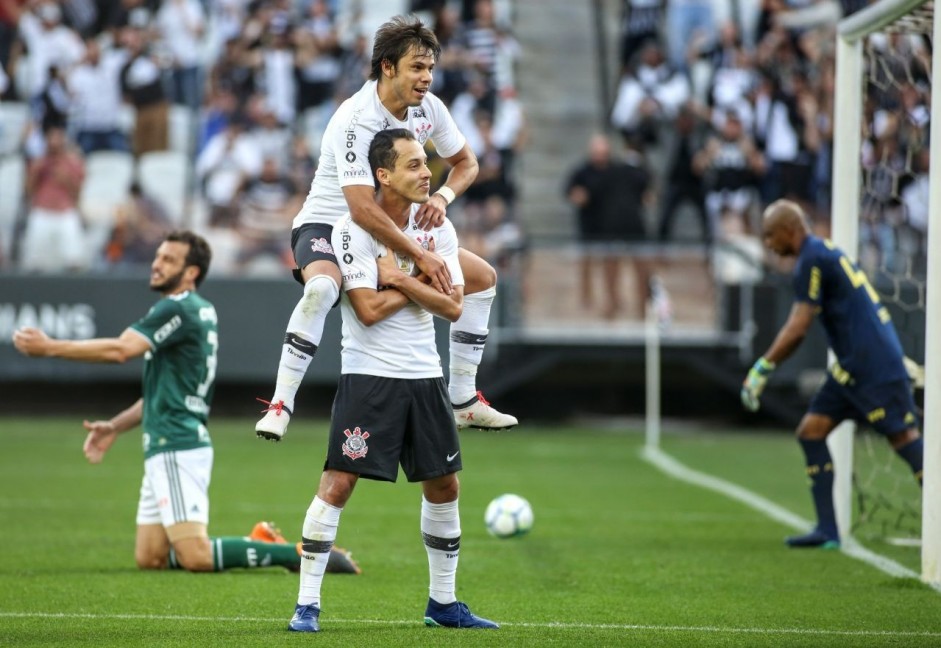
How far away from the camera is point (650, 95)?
21.6 m

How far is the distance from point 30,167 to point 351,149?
14.7 m

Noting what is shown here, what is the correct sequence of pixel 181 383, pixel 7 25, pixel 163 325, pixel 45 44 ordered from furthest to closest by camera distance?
pixel 7 25 → pixel 45 44 → pixel 181 383 → pixel 163 325

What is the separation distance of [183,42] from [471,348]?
1644 cm

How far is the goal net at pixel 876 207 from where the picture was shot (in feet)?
25.4

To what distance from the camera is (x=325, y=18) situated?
2225 centimetres

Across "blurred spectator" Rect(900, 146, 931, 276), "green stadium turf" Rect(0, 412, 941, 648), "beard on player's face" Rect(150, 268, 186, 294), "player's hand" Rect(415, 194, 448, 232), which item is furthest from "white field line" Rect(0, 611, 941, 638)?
"blurred spectator" Rect(900, 146, 931, 276)

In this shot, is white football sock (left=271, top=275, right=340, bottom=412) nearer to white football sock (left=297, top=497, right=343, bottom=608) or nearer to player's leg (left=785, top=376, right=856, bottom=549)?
white football sock (left=297, top=497, right=343, bottom=608)

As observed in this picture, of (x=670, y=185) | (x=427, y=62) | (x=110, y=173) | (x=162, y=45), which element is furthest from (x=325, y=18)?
(x=427, y=62)

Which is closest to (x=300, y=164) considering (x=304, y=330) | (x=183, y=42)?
(x=183, y=42)

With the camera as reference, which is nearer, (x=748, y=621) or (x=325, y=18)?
(x=748, y=621)

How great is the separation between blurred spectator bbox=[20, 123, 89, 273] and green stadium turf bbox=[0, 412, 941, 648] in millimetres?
4172

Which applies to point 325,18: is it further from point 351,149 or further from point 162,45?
point 351,149

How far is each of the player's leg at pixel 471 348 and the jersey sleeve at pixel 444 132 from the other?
564mm

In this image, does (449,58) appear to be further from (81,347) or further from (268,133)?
(81,347)
